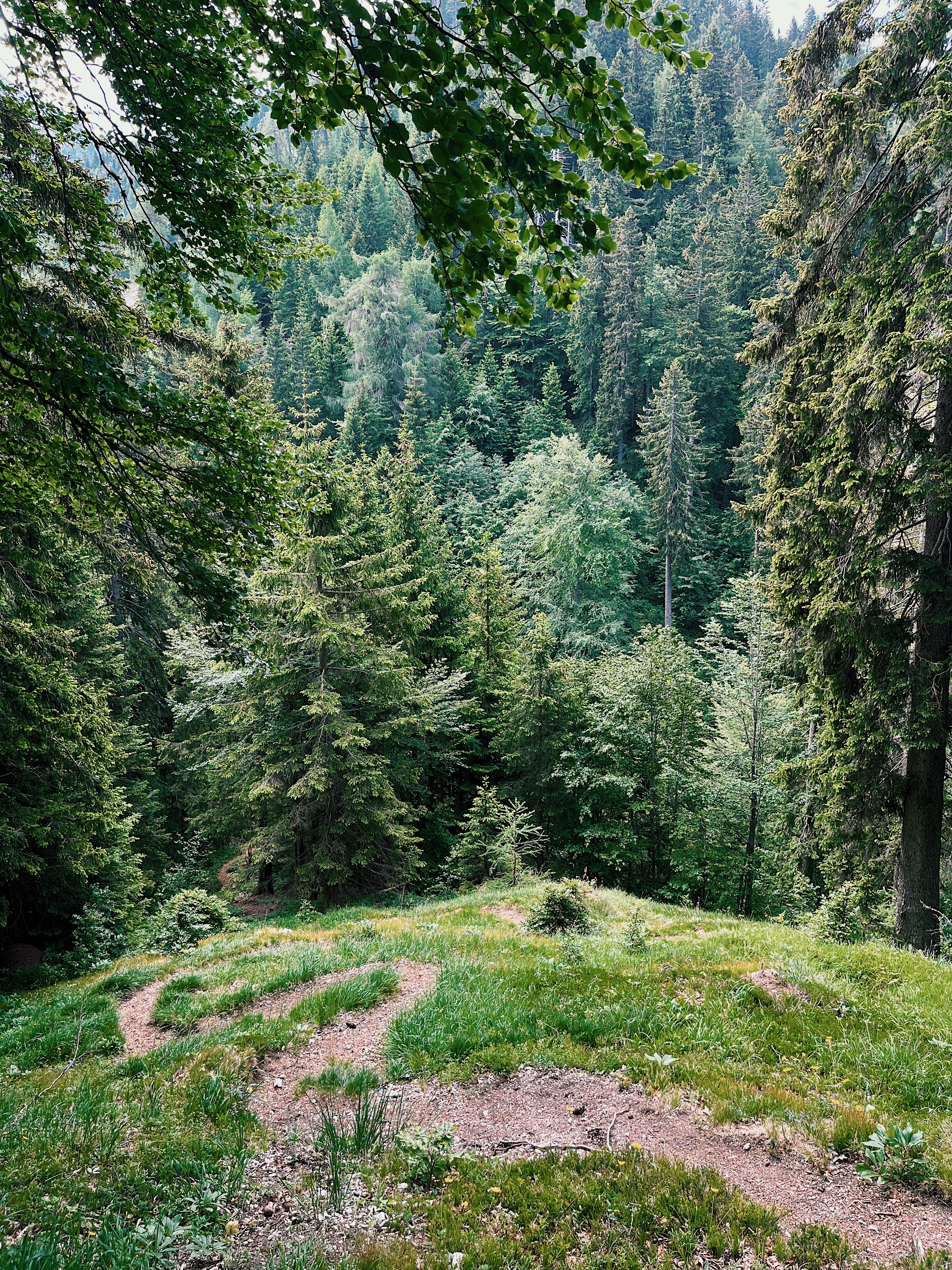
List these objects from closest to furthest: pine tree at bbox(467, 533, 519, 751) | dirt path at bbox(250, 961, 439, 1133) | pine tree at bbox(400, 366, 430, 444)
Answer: dirt path at bbox(250, 961, 439, 1133) < pine tree at bbox(467, 533, 519, 751) < pine tree at bbox(400, 366, 430, 444)

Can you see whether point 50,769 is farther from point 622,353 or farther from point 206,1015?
point 622,353

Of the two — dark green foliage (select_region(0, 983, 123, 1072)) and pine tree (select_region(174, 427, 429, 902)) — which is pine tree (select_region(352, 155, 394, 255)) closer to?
pine tree (select_region(174, 427, 429, 902))

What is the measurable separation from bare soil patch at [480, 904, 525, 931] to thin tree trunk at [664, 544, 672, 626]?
2683 centimetres

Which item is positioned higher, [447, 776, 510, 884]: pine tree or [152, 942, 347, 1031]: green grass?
[152, 942, 347, 1031]: green grass

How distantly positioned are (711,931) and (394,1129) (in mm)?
6646

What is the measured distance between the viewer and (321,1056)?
5.03m

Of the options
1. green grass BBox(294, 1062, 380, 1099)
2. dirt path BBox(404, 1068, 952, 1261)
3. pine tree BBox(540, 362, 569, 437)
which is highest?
pine tree BBox(540, 362, 569, 437)

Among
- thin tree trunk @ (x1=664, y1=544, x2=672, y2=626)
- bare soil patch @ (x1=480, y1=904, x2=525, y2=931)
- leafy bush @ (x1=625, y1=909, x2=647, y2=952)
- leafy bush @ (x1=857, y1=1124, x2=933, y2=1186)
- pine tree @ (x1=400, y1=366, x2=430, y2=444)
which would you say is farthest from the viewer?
pine tree @ (x1=400, y1=366, x2=430, y2=444)

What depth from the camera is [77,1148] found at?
3.48m

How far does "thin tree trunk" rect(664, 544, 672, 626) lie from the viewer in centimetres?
3600

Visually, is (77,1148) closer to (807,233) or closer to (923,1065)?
(923,1065)

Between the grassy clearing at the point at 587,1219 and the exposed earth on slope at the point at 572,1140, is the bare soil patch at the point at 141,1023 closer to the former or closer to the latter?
the exposed earth on slope at the point at 572,1140

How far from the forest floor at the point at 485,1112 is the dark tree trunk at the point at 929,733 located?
6.28 ft

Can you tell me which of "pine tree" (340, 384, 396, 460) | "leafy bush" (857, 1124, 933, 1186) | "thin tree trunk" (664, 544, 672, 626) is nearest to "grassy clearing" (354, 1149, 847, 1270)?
"leafy bush" (857, 1124, 933, 1186)
